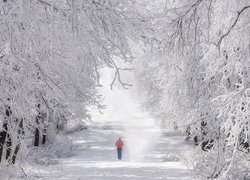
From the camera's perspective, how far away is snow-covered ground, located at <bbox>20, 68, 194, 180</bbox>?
16.6 metres

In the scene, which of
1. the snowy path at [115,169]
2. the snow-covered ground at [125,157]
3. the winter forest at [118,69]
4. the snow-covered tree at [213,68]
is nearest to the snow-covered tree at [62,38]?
the winter forest at [118,69]

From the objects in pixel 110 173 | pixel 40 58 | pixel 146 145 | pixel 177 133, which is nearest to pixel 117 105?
pixel 177 133

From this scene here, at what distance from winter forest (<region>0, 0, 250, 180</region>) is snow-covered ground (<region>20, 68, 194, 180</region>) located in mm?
81

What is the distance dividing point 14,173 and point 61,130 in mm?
24840

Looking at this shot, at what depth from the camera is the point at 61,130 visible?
38156 mm

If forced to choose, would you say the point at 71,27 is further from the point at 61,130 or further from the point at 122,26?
the point at 61,130

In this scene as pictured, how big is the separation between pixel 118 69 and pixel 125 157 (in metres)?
20.3

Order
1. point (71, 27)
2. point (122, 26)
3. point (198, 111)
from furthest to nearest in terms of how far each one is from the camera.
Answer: point (198, 111)
point (122, 26)
point (71, 27)

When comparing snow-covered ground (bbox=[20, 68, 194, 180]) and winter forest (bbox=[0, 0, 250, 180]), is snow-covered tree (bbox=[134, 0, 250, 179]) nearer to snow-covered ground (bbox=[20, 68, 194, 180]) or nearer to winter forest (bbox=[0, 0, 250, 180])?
winter forest (bbox=[0, 0, 250, 180])

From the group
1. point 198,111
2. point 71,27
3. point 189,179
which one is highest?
point 71,27

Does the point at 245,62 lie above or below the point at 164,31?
below

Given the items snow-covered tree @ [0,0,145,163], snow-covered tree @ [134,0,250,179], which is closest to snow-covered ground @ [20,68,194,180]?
snow-covered tree @ [134,0,250,179]

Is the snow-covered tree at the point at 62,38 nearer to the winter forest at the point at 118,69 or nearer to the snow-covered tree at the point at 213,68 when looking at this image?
the winter forest at the point at 118,69

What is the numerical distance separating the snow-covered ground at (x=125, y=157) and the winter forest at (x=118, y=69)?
81mm
